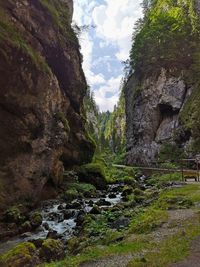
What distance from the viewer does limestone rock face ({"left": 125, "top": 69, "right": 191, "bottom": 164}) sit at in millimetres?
58000

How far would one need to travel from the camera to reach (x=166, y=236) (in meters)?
11.9

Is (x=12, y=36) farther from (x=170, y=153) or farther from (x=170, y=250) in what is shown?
(x=170, y=153)

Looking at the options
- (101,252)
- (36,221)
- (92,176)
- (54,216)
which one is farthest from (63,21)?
(101,252)

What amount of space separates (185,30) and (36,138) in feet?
148

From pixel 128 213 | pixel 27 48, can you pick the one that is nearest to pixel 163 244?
pixel 128 213

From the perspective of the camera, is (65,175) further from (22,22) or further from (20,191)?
(22,22)

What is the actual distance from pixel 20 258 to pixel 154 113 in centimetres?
5345

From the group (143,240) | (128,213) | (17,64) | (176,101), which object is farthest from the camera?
(176,101)

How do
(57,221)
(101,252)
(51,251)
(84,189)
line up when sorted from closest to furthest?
(101,252), (51,251), (57,221), (84,189)

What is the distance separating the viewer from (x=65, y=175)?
1359 inches

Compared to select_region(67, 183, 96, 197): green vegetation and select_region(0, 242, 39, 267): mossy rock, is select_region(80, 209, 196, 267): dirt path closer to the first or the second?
select_region(0, 242, 39, 267): mossy rock

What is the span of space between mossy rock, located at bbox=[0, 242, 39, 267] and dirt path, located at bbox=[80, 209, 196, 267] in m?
2.47

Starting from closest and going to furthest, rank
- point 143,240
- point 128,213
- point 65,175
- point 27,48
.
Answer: point 143,240 → point 128,213 → point 27,48 → point 65,175

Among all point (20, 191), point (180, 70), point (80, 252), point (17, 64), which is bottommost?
point (80, 252)
